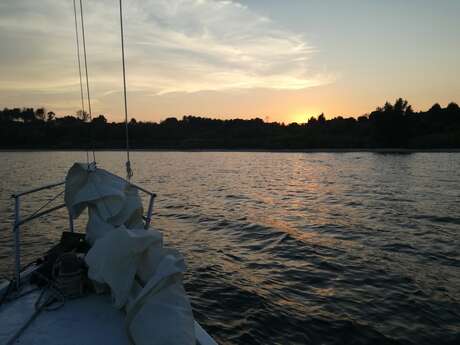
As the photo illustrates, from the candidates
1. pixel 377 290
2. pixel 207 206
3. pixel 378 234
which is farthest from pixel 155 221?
pixel 377 290

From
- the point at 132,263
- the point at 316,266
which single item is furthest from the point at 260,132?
the point at 132,263

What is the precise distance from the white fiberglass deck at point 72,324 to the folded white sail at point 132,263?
29 centimetres

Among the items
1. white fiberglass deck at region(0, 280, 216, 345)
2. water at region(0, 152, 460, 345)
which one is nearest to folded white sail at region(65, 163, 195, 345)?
white fiberglass deck at region(0, 280, 216, 345)

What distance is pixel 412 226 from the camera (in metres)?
15.6

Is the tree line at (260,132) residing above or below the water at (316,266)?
above

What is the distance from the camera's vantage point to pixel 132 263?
14.8 feet

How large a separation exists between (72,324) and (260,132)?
151777 mm

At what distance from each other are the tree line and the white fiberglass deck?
314ft

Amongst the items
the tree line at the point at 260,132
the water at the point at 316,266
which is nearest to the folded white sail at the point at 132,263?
the water at the point at 316,266

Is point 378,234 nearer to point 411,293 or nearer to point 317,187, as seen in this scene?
point 411,293

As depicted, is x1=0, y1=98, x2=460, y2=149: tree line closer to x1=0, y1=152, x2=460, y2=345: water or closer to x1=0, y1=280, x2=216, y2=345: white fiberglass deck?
x1=0, y1=152, x2=460, y2=345: water

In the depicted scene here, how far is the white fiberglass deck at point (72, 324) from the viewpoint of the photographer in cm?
417

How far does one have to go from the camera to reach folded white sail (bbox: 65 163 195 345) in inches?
147

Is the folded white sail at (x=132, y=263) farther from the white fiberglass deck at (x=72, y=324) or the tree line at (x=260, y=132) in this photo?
the tree line at (x=260, y=132)
